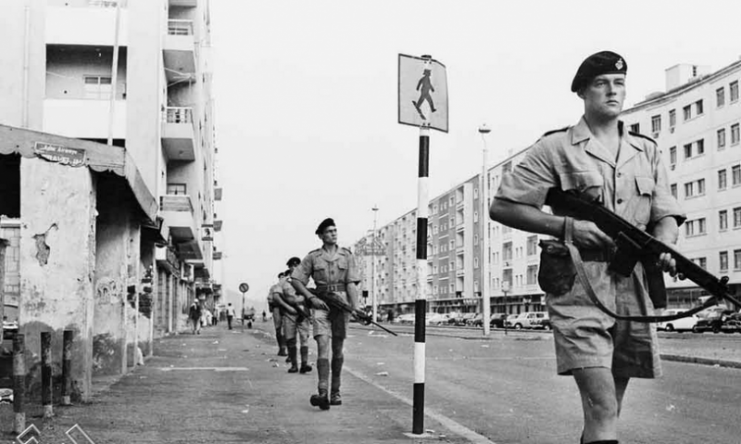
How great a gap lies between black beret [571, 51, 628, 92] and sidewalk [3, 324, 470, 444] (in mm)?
4028

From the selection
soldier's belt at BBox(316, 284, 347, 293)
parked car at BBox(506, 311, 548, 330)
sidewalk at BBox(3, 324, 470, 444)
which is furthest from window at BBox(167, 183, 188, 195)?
parked car at BBox(506, 311, 548, 330)

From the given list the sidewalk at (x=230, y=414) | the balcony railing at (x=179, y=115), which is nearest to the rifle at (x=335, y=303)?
the sidewalk at (x=230, y=414)

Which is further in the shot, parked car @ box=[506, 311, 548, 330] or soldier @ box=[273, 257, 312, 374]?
parked car @ box=[506, 311, 548, 330]

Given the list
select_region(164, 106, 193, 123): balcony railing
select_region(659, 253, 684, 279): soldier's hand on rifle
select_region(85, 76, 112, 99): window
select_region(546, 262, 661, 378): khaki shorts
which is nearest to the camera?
select_region(659, 253, 684, 279): soldier's hand on rifle

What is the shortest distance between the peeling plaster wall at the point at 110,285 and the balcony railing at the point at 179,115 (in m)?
24.5

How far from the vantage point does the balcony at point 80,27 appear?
32.8 meters

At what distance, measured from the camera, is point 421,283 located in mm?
8117

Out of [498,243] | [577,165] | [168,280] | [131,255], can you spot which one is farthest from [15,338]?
[498,243]

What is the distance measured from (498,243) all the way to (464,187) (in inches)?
688

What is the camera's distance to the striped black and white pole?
7805mm

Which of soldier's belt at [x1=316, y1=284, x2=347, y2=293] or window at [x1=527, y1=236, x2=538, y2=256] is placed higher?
window at [x1=527, y1=236, x2=538, y2=256]

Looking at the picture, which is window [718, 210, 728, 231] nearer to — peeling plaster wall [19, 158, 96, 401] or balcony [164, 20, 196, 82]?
balcony [164, 20, 196, 82]

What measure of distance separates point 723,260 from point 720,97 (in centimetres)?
1098

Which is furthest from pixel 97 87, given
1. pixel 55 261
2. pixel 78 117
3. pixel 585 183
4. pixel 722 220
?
pixel 722 220
